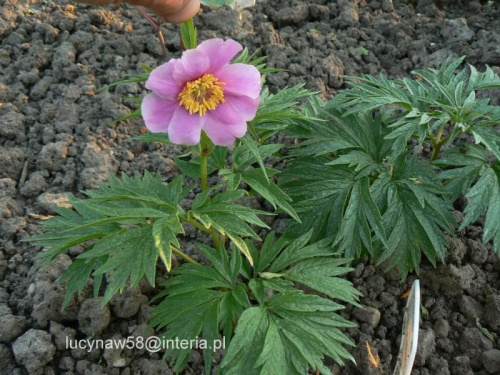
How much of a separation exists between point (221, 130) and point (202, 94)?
94 mm

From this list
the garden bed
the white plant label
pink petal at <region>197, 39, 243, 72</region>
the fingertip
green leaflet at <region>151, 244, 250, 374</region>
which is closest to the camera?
the fingertip

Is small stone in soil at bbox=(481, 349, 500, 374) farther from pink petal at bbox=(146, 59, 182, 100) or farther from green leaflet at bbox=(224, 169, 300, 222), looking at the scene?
pink petal at bbox=(146, 59, 182, 100)

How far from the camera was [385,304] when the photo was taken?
194 cm

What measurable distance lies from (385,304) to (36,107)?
5.15 ft

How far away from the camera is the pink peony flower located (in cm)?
136

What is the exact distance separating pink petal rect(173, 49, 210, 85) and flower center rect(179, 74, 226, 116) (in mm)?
16

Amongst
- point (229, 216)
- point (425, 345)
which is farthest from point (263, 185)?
point (425, 345)

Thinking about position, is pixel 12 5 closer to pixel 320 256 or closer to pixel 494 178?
pixel 320 256

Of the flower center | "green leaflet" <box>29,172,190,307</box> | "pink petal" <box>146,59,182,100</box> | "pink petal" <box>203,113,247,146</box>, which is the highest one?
"pink petal" <box>146,59,182,100</box>

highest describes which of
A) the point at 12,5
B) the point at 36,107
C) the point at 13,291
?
the point at 12,5

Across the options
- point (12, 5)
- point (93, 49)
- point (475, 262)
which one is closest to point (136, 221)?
point (475, 262)

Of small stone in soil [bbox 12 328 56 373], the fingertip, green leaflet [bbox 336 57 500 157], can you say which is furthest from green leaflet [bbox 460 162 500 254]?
small stone in soil [bbox 12 328 56 373]

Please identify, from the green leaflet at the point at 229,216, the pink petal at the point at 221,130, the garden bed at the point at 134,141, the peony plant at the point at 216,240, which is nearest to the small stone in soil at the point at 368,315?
the garden bed at the point at 134,141

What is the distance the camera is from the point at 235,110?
139cm
